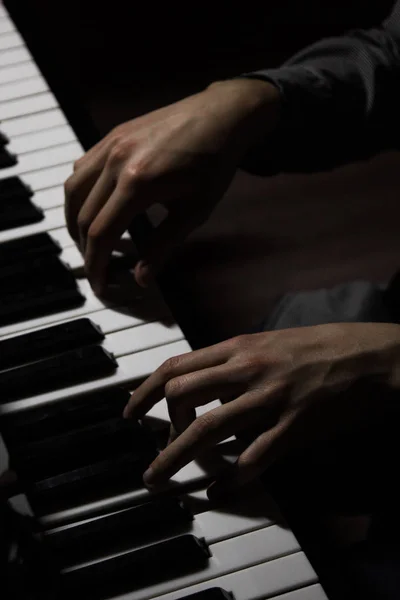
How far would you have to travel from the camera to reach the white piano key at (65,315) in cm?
77

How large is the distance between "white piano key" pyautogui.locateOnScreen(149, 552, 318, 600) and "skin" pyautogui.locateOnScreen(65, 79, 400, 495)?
73 millimetres

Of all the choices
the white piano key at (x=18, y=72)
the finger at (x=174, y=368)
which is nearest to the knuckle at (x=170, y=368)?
the finger at (x=174, y=368)

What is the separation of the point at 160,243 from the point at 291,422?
0.28 meters

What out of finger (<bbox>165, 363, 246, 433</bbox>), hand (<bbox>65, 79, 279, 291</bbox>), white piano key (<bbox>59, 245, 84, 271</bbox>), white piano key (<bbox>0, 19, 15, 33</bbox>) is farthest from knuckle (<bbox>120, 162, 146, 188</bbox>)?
white piano key (<bbox>0, 19, 15, 33</bbox>)

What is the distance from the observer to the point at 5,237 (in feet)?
2.82

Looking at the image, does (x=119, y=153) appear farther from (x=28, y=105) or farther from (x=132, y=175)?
Result: (x=28, y=105)

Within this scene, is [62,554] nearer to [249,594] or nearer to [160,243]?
[249,594]

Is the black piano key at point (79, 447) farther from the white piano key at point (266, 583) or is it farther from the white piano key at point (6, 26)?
the white piano key at point (6, 26)

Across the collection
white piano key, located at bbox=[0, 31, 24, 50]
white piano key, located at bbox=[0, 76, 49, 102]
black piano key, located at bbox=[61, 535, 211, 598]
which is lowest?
black piano key, located at bbox=[61, 535, 211, 598]

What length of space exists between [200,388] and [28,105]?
0.53 metres

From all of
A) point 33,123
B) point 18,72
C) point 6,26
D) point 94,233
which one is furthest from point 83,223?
point 6,26

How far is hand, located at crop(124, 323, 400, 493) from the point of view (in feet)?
2.09

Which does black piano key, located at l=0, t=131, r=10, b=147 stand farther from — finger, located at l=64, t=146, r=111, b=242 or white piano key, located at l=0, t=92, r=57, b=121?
finger, located at l=64, t=146, r=111, b=242

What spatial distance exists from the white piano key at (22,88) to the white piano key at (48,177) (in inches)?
5.5
